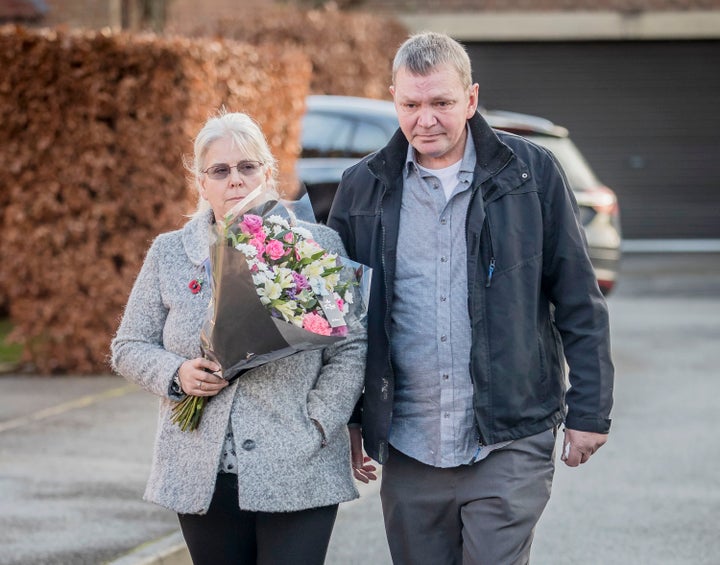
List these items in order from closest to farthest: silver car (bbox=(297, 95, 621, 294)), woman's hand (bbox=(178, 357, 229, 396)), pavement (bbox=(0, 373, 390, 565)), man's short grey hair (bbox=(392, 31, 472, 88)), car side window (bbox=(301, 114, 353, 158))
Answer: woman's hand (bbox=(178, 357, 229, 396))
man's short grey hair (bbox=(392, 31, 472, 88))
pavement (bbox=(0, 373, 390, 565))
silver car (bbox=(297, 95, 621, 294))
car side window (bbox=(301, 114, 353, 158))

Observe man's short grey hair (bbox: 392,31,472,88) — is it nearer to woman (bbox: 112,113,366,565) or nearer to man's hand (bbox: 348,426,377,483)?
woman (bbox: 112,113,366,565)

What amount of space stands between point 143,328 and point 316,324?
60cm

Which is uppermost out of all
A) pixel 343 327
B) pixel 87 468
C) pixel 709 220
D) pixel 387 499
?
pixel 343 327

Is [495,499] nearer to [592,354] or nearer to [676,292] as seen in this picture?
[592,354]

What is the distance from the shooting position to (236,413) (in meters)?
3.66

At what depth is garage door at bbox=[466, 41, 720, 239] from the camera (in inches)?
850

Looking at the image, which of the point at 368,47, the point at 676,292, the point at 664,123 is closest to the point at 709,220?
the point at 664,123

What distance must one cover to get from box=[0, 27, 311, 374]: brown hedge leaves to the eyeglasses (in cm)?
608

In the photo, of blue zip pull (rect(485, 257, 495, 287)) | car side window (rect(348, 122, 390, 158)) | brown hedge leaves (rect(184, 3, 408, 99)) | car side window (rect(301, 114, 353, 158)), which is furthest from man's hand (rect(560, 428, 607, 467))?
brown hedge leaves (rect(184, 3, 408, 99))

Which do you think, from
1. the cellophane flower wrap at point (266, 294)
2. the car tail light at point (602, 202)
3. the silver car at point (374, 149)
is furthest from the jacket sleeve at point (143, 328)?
the car tail light at point (602, 202)

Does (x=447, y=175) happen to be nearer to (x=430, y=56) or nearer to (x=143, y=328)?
(x=430, y=56)

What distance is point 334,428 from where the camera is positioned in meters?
3.67

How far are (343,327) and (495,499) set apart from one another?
27.9 inches

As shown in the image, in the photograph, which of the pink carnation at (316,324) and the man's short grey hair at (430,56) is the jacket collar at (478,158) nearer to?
the man's short grey hair at (430,56)
